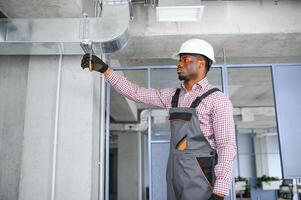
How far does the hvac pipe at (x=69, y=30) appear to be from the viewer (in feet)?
7.39

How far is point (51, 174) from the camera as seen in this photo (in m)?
2.48

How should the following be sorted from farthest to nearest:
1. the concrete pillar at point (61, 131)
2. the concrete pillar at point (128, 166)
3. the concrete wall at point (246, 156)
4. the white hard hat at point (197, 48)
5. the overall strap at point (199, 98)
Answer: the concrete wall at point (246, 156), the concrete pillar at point (128, 166), the concrete pillar at point (61, 131), the white hard hat at point (197, 48), the overall strap at point (199, 98)

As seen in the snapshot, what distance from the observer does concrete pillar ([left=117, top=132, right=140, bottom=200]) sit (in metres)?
7.95

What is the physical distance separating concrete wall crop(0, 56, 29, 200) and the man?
1.43 metres

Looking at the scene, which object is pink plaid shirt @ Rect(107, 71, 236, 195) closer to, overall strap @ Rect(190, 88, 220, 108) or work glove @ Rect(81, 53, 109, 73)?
overall strap @ Rect(190, 88, 220, 108)

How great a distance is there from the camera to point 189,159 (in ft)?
5.73

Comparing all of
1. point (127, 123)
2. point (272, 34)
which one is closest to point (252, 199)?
point (127, 123)

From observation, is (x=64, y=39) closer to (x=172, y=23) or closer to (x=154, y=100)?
(x=154, y=100)

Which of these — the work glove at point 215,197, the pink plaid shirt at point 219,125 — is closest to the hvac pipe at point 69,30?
the pink plaid shirt at point 219,125

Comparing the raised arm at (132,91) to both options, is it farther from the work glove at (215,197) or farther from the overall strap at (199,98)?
the work glove at (215,197)

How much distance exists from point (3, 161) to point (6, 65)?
2.83 ft

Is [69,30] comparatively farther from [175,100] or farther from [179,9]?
[175,100]

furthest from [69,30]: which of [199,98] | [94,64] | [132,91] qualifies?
[199,98]

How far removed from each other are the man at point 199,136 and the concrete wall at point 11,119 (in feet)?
4.70
